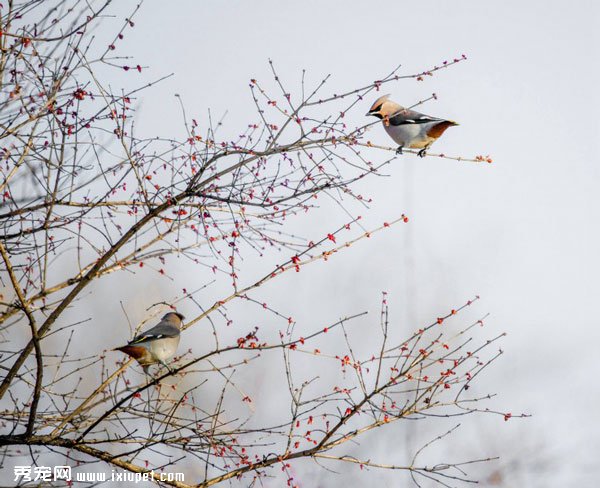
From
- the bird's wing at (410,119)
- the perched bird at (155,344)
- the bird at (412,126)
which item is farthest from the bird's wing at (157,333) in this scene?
the bird's wing at (410,119)

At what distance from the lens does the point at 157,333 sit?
18.2ft

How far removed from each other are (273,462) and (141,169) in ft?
6.84

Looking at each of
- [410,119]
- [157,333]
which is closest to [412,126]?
[410,119]

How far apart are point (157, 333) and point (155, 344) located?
100 millimetres

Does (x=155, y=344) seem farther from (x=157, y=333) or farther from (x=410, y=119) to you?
(x=410, y=119)

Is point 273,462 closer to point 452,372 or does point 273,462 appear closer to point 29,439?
point 452,372

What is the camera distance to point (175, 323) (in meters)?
5.85

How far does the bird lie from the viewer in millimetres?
6395

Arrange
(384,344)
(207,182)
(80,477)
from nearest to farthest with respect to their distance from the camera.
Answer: (384,344) < (207,182) < (80,477)

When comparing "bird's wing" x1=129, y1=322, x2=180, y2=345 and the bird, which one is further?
the bird

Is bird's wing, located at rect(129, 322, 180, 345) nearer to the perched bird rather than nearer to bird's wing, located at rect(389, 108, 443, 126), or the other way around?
the perched bird

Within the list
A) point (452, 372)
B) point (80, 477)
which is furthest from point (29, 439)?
point (452, 372)

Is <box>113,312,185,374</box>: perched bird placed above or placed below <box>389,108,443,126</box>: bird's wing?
below

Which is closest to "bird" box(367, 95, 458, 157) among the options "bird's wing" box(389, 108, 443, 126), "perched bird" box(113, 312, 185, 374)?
"bird's wing" box(389, 108, 443, 126)
